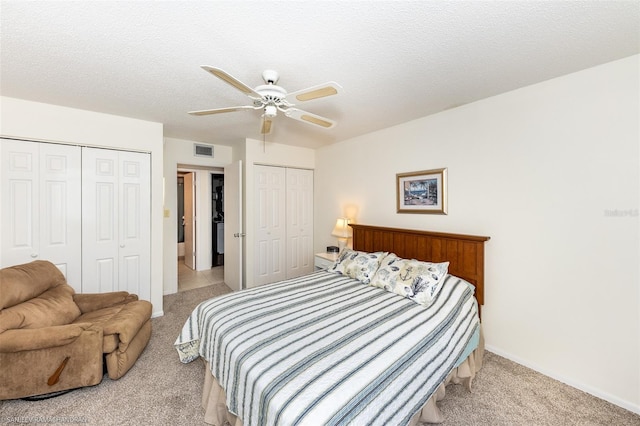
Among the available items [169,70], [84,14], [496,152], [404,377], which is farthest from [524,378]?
[84,14]

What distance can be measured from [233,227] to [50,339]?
95.3 inches

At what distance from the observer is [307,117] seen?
2.12 meters

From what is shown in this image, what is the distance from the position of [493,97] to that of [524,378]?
2.48 m

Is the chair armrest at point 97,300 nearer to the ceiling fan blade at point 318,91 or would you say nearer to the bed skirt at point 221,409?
the bed skirt at point 221,409

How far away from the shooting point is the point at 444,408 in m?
1.78

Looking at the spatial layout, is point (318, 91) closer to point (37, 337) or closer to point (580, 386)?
point (37, 337)

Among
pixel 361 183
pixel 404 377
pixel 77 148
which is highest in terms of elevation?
pixel 77 148

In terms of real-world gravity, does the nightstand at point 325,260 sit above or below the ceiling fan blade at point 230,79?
below

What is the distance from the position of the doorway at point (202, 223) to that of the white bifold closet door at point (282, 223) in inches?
56.4

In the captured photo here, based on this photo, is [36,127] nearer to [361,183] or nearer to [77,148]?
[77,148]

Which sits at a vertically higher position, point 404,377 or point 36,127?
point 36,127

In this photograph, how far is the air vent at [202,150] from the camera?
407cm

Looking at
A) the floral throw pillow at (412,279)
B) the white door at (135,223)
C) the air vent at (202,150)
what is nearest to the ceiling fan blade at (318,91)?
the floral throw pillow at (412,279)

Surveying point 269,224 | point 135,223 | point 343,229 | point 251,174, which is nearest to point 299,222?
point 269,224
